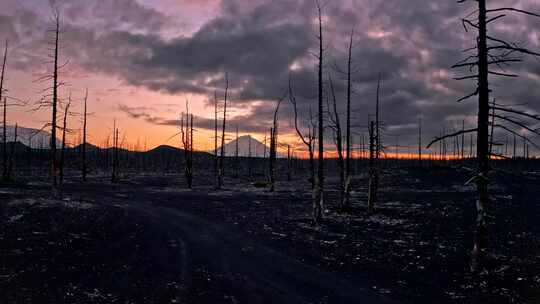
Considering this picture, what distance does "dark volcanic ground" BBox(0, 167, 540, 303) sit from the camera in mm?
11117

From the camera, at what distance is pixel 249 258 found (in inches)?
600

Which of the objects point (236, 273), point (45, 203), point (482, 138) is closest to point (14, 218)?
point (45, 203)

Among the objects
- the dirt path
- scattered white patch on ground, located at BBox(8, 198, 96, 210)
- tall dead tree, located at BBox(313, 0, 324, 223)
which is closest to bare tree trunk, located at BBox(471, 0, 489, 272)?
the dirt path

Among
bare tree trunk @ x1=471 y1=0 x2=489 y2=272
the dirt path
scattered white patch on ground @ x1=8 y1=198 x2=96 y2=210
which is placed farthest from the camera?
scattered white patch on ground @ x1=8 y1=198 x2=96 y2=210

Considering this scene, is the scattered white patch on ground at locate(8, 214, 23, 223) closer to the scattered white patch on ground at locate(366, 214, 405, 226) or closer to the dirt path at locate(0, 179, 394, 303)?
the dirt path at locate(0, 179, 394, 303)

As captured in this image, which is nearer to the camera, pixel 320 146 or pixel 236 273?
pixel 236 273

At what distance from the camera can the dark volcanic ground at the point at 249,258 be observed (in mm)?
11117

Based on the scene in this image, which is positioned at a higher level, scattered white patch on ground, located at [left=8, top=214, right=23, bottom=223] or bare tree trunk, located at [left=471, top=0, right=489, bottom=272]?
bare tree trunk, located at [left=471, top=0, right=489, bottom=272]

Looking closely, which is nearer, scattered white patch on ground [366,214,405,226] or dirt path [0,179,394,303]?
dirt path [0,179,394,303]

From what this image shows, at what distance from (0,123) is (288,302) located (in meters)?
45.7

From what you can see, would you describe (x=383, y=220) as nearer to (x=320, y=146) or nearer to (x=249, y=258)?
(x=320, y=146)

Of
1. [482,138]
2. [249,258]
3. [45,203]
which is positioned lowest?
[249,258]

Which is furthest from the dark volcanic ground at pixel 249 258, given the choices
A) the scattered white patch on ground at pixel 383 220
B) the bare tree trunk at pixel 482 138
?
the bare tree trunk at pixel 482 138

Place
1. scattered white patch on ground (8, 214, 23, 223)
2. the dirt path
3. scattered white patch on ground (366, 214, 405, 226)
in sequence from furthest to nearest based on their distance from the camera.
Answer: scattered white patch on ground (366, 214, 405, 226) < scattered white patch on ground (8, 214, 23, 223) < the dirt path
